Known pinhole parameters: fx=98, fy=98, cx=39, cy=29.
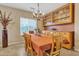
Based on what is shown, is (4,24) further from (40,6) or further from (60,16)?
(60,16)

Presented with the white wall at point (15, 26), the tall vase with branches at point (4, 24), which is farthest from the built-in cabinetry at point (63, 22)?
the tall vase with branches at point (4, 24)

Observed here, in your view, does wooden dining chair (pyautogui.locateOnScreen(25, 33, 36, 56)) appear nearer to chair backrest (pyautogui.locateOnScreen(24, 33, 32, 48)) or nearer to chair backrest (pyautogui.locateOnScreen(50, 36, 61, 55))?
chair backrest (pyautogui.locateOnScreen(24, 33, 32, 48))

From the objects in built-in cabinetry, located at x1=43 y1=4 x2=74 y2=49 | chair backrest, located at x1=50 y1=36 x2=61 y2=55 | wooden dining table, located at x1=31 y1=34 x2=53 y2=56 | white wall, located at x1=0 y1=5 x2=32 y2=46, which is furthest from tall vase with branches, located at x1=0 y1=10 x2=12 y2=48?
chair backrest, located at x1=50 y1=36 x2=61 y2=55

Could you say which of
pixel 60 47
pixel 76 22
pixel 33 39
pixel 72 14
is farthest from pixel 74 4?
pixel 33 39

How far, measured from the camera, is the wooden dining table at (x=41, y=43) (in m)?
1.48

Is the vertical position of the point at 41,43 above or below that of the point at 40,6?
below

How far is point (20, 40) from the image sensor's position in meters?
1.60

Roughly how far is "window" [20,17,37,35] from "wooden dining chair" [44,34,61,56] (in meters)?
0.38

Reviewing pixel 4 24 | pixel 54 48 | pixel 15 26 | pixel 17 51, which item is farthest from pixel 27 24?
pixel 54 48

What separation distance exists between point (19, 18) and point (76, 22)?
904mm

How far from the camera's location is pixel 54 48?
1.54 metres

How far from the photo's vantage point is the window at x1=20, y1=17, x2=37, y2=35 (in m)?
1.55

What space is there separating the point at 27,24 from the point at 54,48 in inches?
22.7

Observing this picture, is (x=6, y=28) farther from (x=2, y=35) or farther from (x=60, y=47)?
(x=60, y=47)
